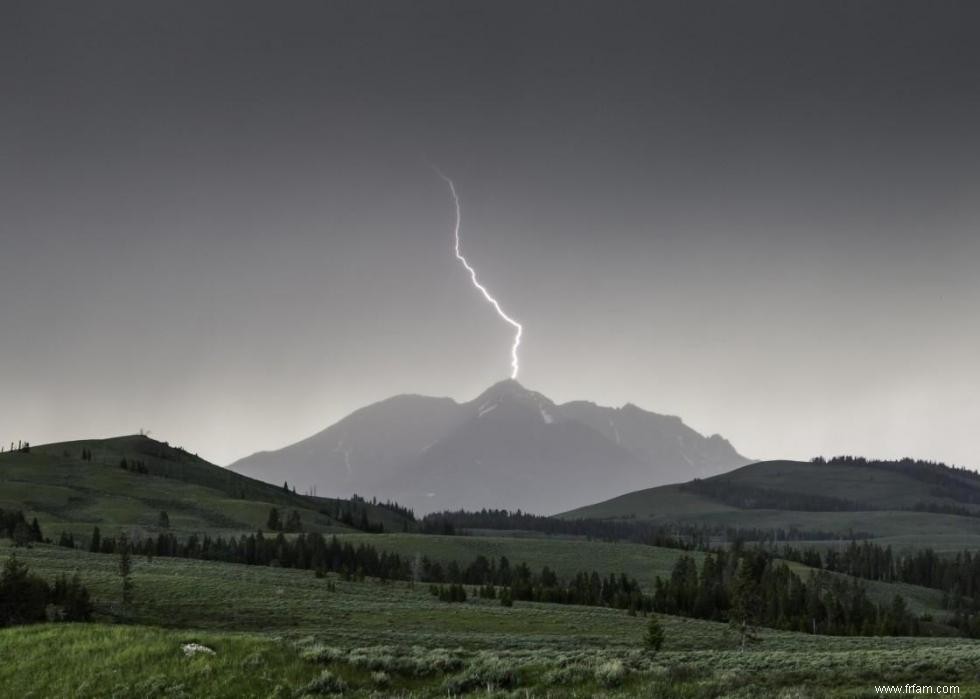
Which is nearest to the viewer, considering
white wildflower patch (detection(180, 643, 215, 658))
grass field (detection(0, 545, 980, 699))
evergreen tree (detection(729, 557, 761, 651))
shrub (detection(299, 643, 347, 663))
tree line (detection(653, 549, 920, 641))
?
grass field (detection(0, 545, 980, 699))

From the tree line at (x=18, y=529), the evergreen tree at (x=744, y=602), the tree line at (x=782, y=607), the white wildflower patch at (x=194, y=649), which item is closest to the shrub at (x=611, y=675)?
the white wildflower patch at (x=194, y=649)

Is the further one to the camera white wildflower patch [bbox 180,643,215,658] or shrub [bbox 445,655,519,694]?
white wildflower patch [bbox 180,643,215,658]

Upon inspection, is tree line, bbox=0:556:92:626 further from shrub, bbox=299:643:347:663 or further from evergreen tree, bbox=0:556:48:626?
shrub, bbox=299:643:347:663

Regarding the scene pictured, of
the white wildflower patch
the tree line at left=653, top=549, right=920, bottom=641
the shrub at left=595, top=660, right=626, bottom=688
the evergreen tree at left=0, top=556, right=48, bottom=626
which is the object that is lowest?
the tree line at left=653, top=549, right=920, bottom=641

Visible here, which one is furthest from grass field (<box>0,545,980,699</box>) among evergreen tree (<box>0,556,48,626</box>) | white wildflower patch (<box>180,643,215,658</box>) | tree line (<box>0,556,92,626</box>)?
tree line (<box>0,556,92,626</box>)

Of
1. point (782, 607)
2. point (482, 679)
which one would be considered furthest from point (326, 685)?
point (782, 607)

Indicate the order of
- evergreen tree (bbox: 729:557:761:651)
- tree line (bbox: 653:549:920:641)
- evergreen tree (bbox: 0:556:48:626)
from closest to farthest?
evergreen tree (bbox: 0:556:48:626), evergreen tree (bbox: 729:557:761:651), tree line (bbox: 653:549:920:641)

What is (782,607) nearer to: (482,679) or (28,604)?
(28,604)

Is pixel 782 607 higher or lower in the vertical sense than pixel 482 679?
lower

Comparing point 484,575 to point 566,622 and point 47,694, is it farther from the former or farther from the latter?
point 47,694

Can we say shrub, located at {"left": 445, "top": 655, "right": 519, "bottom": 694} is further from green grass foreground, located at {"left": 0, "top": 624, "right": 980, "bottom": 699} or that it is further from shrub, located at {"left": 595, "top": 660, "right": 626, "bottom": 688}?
shrub, located at {"left": 595, "top": 660, "right": 626, "bottom": 688}

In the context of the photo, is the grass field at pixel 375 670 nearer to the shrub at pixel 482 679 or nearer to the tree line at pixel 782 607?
the shrub at pixel 482 679

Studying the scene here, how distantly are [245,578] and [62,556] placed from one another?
27.3 m

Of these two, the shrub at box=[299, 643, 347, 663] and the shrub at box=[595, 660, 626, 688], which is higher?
the shrub at box=[595, 660, 626, 688]
